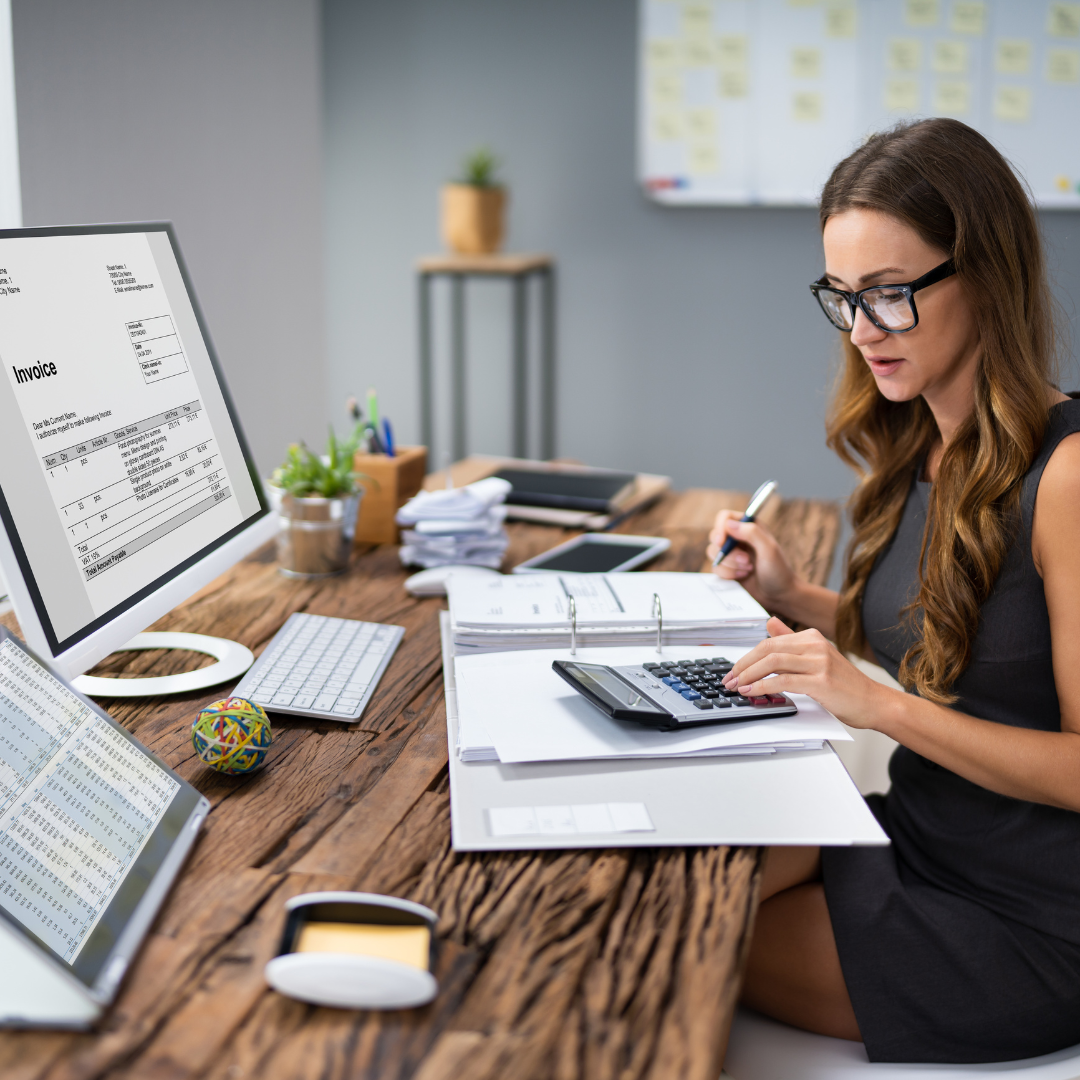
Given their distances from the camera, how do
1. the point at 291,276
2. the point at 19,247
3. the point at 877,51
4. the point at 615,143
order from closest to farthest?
the point at 19,247 → the point at 291,276 → the point at 877,51 → the point at 615,143

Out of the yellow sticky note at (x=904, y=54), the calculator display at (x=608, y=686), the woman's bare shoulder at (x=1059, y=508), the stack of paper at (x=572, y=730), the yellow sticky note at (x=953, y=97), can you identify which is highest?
the yellow sticky note at (x=904, y=54)

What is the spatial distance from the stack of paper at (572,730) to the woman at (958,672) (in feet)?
0.14

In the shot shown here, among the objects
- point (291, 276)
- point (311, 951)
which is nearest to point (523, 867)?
point (311, 951)

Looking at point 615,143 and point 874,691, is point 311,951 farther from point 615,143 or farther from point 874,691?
point 615,143

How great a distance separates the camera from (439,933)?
0.66 meters

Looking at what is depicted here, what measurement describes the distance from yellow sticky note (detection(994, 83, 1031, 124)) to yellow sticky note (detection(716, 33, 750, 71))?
0.75 metres

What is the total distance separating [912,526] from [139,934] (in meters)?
0.96

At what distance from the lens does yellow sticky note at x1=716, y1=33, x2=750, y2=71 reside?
3.22 metres

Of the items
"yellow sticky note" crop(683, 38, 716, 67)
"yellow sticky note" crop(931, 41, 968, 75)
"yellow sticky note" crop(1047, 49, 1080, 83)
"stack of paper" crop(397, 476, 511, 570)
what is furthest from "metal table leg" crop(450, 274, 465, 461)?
"stack of paper" crop(397, 476, 511, 570)

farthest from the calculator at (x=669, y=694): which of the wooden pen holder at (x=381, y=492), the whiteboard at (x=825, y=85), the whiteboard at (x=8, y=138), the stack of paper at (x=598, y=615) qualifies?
the whiteboard at (x=825, y=85)

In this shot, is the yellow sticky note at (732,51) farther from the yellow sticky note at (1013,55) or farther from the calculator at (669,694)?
the calculator at (669,694)

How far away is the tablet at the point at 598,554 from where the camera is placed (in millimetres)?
1439

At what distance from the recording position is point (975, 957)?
99 centimetres

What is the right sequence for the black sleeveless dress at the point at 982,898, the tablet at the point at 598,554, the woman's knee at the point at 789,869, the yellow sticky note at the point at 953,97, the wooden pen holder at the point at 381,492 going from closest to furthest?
1. the black sleeveless dress at the point at 982,898
2. the woman's knee at the point at 789,869
3. the tablet at the point at 598,554
4. the wooden pen holder at the point at 381,492
5. the yellow sticky note at the point at 953,97
